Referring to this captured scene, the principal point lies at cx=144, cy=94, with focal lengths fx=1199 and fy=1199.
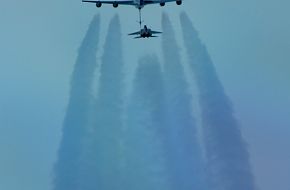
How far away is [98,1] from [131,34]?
733 centimetres

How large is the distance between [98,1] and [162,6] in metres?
9.95

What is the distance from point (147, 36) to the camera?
182 meters

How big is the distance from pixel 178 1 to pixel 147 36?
Answer: 24.7ft

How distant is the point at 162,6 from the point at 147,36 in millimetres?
5088

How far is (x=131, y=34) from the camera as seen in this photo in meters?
182

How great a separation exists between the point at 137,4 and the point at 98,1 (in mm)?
5862

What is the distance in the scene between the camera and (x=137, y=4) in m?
180

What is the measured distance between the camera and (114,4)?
7057 inches

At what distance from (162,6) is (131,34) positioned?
632cm

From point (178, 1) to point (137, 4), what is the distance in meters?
6.16

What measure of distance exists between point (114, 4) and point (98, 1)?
2443mm

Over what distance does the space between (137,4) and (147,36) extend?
5.56 metres

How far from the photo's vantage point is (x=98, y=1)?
179m
